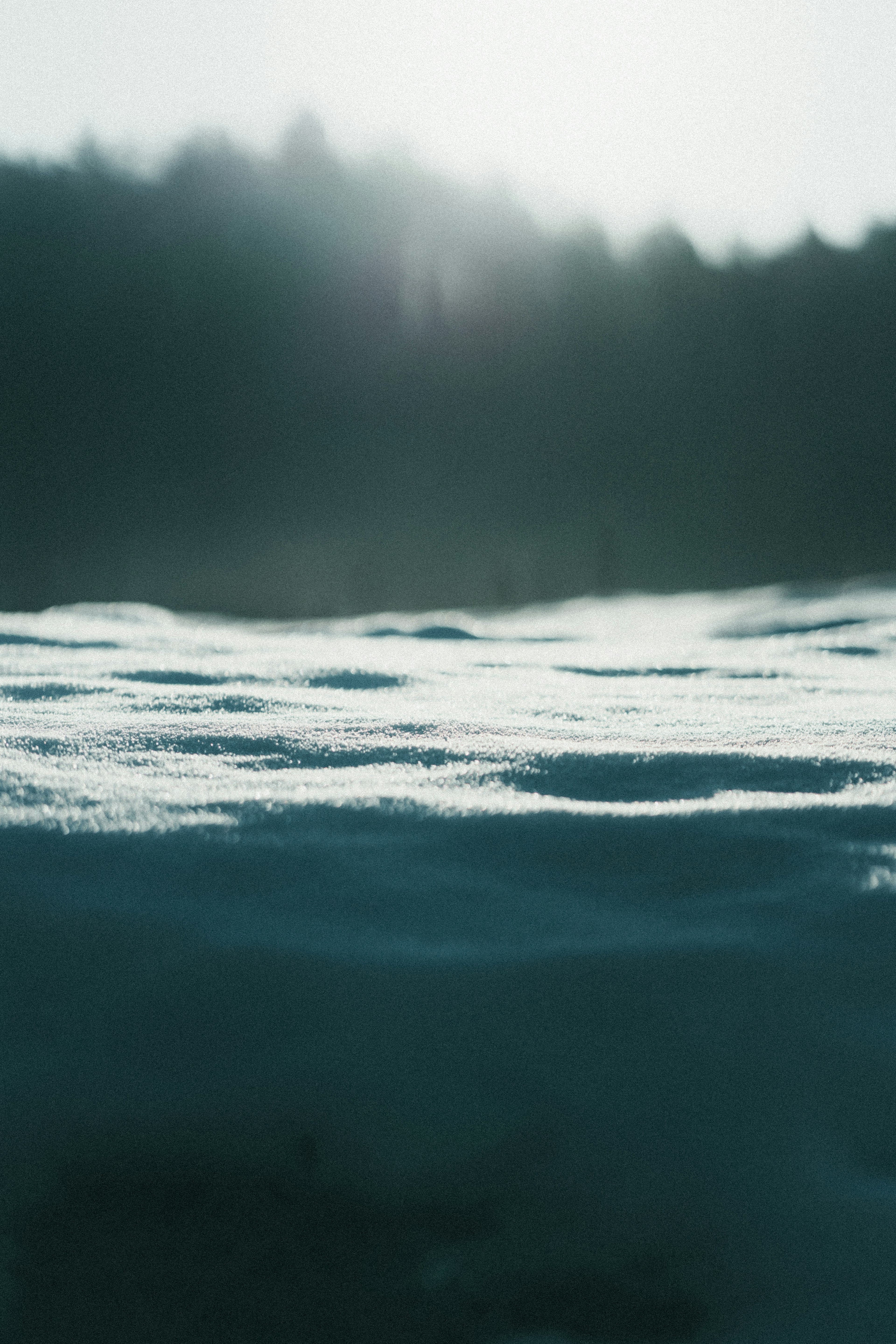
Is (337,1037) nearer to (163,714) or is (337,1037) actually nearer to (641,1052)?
(641,1052)

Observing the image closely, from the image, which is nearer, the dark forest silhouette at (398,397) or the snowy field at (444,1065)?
the snowy field at (444,1065)

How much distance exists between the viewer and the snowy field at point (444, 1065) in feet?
0.77

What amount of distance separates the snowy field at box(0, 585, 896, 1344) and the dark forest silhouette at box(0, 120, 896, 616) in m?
2.03

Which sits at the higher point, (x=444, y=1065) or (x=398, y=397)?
(x=398, y=397)

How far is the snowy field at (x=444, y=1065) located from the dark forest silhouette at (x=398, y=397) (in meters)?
2.03

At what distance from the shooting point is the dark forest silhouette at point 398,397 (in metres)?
2.25

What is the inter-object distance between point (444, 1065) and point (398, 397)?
2.31 metres

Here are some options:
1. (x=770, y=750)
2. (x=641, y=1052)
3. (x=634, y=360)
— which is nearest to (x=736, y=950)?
(x=641, y=1052)

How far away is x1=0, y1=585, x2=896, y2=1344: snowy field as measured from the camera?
9.3 inches

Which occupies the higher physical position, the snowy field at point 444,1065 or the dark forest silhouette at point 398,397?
the dark forest silhouette at point 398,397

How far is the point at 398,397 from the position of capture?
244 centimetres

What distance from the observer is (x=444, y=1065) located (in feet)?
0.85

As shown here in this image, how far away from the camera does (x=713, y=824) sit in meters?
0.34

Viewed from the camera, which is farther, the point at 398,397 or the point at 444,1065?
the point at 398,397
